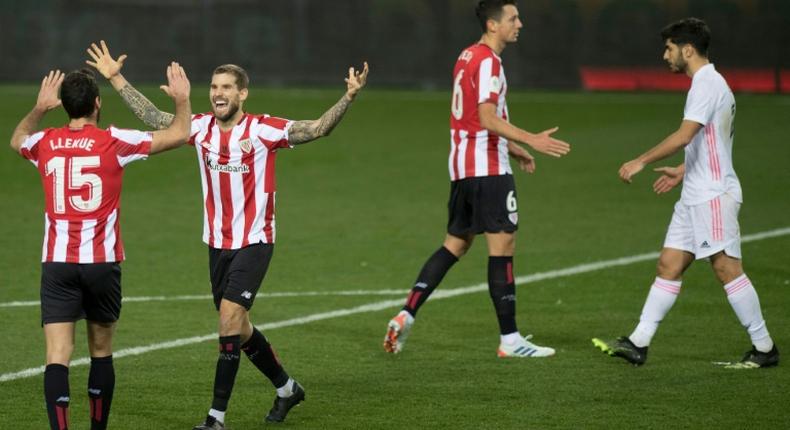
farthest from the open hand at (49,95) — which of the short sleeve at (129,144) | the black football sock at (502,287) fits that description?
the black football sock at (502,287)

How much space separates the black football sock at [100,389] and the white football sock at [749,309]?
3.86 meters

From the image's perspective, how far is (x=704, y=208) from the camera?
8.29 meters

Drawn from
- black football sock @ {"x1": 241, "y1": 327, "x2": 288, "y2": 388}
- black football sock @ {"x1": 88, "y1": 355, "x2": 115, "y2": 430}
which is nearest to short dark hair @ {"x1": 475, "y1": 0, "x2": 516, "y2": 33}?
black football sock @ {"x1": 241, "y1": 327, "x2": 288, "y2": 388}

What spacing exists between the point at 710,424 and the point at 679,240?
5.40 feet

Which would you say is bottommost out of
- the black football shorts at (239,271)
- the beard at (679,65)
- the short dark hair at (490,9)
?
the black football shorts at (239,271)

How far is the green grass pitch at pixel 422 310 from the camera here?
7.50m

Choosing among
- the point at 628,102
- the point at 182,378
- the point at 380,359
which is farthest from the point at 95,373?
the point at 628,102

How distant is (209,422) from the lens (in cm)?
693

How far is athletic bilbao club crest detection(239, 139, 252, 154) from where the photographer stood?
23.6 ft

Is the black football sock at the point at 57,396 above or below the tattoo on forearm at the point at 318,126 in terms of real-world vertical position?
below

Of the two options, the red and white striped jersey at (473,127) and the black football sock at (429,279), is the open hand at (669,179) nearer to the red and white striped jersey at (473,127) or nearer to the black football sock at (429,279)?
the red and white striped jersey at (473,127)

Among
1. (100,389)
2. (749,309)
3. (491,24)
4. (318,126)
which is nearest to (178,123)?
(318,126)

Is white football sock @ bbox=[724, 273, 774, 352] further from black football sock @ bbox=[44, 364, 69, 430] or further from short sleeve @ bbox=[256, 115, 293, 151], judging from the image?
black football sock @ bbox=[44, 364, 69, 430]

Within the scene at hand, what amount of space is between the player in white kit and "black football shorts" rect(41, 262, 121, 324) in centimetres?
339
